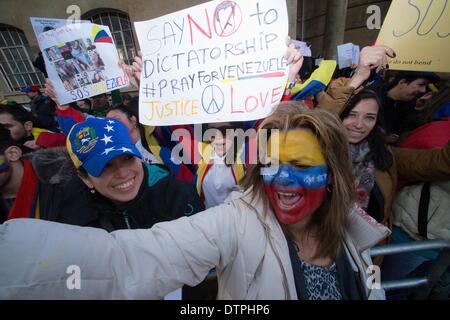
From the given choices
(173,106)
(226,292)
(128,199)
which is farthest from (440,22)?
(128,199)

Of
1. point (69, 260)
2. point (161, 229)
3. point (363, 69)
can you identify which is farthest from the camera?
point (363, 69)

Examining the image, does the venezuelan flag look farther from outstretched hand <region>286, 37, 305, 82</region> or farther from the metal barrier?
the metal barrier

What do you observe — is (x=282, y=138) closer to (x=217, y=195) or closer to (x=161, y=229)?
(x=161, y=229)

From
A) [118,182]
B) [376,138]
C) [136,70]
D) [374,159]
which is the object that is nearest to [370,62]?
[376,138]

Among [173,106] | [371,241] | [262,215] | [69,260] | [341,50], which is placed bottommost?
[371,241]

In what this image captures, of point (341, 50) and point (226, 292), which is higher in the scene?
point (341, 50)

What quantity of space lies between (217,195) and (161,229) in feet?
2.52

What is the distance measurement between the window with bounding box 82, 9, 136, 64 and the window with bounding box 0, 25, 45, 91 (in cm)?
342

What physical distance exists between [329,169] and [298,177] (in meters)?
0.18

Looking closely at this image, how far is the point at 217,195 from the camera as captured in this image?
1612mm

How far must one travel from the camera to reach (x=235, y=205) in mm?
1046

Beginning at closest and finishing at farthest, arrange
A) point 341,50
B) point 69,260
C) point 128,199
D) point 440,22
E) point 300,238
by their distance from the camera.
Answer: point 69,260 < point 300,238 < point 128,199 < point 440,22 < point 341,50

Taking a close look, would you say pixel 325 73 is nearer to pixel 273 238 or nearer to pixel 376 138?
pixel 376 138

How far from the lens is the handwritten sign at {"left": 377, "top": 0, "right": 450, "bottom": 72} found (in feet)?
4.61
